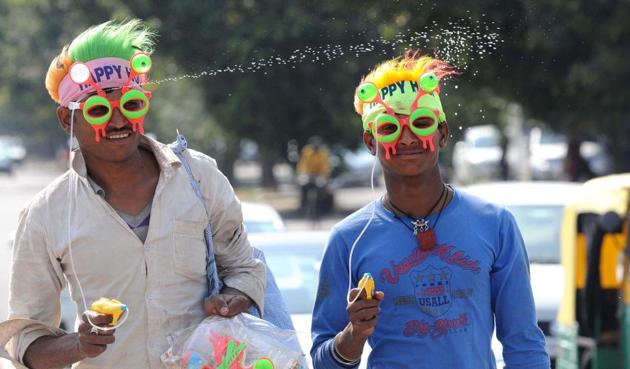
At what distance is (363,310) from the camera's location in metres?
3.27

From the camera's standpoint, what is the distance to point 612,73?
53.4 feet

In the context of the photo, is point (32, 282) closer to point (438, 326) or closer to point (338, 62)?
point (438, 326)

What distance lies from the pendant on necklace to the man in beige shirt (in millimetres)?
529

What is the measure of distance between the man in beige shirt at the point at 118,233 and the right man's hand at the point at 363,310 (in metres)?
0.45

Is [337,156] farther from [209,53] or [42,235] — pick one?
[42,235]

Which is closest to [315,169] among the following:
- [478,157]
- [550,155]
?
[550,155]

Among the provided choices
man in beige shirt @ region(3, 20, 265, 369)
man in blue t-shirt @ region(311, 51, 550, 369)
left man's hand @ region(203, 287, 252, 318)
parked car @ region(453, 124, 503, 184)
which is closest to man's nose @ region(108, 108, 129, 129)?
man in beige shirt @ region(3, 20, 265, 369)

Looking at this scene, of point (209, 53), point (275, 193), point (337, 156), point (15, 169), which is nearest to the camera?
point (209, 53)

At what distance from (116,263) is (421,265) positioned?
0.88 m

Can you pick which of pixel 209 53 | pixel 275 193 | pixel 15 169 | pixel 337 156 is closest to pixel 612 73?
pixel 209 53

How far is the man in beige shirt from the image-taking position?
358cm

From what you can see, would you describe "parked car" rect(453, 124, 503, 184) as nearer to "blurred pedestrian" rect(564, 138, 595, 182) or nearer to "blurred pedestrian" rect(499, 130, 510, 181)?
"blurred pedestrian" rect(499, 130, 510, 181)

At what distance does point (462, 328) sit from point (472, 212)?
1.14 feet

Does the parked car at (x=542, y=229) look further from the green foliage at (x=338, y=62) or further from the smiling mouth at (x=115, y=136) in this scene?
the smiling mouth at (x=115, y=136)
